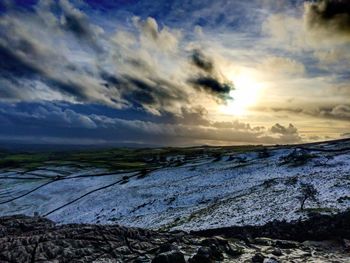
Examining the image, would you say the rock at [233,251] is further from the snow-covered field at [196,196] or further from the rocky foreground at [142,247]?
the snow-covered field at [196,196]

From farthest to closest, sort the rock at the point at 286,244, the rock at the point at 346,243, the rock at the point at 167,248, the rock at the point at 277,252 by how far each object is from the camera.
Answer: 1. the rock at the point at 346,243
2. the rock at the point at 286,244
3. the rock at the point at 277,252
4. the rock at the point at 167,248

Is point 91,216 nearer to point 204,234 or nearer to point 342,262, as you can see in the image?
point 204,234

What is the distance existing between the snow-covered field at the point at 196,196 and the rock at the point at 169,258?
19.2 meters

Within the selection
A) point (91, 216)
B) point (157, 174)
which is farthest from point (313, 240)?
point (157, 174)

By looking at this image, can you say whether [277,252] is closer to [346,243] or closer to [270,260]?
[270,260]

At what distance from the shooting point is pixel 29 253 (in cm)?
2259

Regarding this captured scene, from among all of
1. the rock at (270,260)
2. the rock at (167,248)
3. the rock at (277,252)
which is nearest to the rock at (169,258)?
the rock at (167,248)

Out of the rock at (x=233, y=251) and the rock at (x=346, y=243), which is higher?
the rock at (x=233, y=251)

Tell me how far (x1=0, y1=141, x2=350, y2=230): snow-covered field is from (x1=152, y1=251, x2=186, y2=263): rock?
19.2m

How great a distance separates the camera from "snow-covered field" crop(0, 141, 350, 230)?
146 feet

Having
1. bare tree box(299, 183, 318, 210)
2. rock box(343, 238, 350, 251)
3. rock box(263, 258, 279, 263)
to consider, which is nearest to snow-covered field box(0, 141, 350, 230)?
bare tree box(299, 183, 318, 210)

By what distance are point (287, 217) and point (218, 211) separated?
11.7m

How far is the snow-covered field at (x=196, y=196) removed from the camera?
146 feet

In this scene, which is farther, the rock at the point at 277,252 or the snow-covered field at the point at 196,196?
the snow-covered field at the point at 196,196
